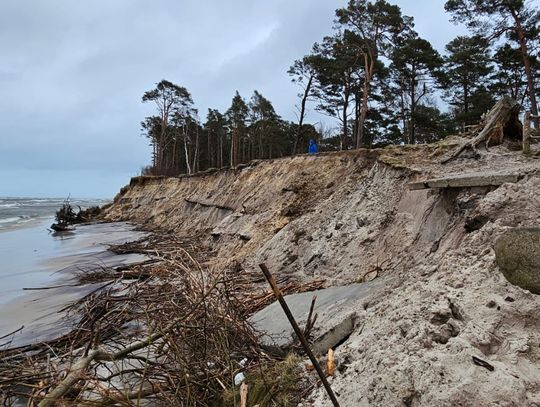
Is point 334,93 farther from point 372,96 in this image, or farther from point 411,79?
point 411,79

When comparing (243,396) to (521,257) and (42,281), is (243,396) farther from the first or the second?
(42,281)

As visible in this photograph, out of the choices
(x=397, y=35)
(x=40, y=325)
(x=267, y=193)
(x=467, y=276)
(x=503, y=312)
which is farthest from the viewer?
(x=397, y=35)

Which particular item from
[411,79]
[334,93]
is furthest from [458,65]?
[334,93]

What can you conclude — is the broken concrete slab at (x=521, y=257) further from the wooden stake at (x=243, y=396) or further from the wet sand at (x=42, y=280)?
the wet sand at (x=42, y=280)

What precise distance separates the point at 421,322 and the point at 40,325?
6613 mm

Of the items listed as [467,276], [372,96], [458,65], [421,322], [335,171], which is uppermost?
[458,65]

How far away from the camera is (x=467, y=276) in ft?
11.9

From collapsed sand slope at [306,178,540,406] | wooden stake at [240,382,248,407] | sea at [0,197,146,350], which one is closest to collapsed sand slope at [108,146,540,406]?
collapsed sand slope at [306,178,540,406]

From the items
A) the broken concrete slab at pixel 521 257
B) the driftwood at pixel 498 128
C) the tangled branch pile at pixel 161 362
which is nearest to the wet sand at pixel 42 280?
the tangled branch pile at pixel 161 362

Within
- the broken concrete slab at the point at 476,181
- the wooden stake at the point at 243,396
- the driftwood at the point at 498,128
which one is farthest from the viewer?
the driftwood at the point at 498,128

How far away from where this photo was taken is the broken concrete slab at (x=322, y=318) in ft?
13.1

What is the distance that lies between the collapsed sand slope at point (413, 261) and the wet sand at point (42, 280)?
161 inches

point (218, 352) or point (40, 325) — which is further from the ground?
point (218, 352)

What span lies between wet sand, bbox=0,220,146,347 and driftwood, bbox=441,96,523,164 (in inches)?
331
